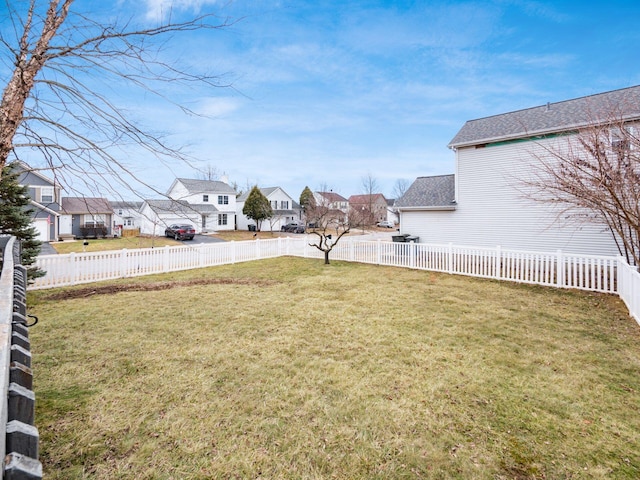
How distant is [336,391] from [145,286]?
782 centimetres

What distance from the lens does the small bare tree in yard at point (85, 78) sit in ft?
8.43

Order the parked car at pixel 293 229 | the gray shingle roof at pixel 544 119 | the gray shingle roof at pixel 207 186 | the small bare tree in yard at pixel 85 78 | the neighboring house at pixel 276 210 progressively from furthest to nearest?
the neighboring house at pixel 276 210 < the parked car at pixel 293 229 < the gray shingle roof at pixel 207 186 < the gray shingle roof at pixel 544 119 < the small bare tree in yard at pixel 85 78

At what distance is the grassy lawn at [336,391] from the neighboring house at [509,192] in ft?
20.4

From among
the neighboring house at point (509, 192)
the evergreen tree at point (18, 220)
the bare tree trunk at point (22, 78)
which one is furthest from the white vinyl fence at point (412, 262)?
the bare tree trunk at point (22, 78)

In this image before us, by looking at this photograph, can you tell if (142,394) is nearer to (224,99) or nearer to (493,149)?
(224,99)

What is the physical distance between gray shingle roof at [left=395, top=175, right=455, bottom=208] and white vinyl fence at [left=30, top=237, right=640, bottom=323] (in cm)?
442

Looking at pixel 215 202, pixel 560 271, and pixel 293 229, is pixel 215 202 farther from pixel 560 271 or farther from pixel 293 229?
pixel 560 271

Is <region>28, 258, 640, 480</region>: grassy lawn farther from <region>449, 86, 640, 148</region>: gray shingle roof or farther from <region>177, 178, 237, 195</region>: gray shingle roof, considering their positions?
<region>177, 178, 237, 195</region>: gray shingle roof

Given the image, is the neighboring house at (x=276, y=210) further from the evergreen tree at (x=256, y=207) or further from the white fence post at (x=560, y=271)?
the white fence post at (x=560, y=271)

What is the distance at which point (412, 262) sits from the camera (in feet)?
39.5

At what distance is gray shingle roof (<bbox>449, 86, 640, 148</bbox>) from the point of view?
1120 cm

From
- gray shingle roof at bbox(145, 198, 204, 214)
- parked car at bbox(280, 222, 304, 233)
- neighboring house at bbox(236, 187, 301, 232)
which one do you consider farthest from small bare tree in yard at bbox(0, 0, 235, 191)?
neighboring house at bbox(236, 187, 301, 232)

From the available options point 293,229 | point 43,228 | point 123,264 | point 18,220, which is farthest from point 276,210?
point 18,220

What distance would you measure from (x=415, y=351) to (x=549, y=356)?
1962 mm
